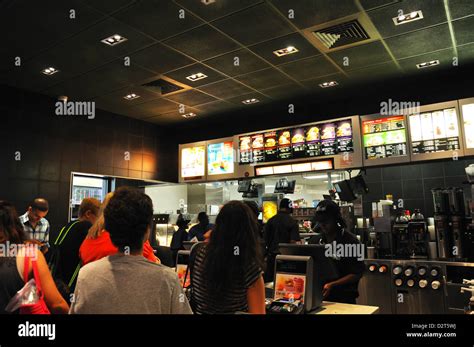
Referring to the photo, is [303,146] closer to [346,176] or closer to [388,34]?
[346,176]

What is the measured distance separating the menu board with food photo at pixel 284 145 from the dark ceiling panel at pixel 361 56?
5.16 ft

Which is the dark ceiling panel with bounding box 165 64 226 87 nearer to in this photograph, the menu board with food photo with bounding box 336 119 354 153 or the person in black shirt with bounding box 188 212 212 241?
the menu board with food photo with bounding box 336 119 354 153

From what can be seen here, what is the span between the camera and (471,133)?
4875 millimetres

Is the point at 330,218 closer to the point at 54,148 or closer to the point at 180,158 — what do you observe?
the point at 180,158

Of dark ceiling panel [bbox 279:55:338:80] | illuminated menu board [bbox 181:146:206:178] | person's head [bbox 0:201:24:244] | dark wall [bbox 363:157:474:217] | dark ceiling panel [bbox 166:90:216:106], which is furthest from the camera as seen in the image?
illuminated menu board [bbox 181:146:206:178]

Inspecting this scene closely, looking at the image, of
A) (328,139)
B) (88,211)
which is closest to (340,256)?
(88,211)

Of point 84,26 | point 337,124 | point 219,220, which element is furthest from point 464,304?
point 84,26

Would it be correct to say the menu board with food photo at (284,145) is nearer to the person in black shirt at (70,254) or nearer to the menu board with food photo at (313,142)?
the menu board with food photo at (313,142)

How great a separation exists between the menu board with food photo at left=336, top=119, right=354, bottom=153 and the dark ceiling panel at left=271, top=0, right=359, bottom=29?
7.00ft

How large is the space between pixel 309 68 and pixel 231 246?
3889 millimetres

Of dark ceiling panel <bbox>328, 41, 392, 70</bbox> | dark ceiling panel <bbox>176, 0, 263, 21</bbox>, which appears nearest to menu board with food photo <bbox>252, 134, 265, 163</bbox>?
dark ceiling panel <bbox>328, 41, 392, 70</bbox>

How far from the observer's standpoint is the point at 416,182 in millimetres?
7246

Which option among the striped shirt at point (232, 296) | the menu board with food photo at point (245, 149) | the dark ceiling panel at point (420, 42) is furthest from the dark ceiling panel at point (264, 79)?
the striped shirt at point (232, 296)

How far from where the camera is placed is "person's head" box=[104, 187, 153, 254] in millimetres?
1403
